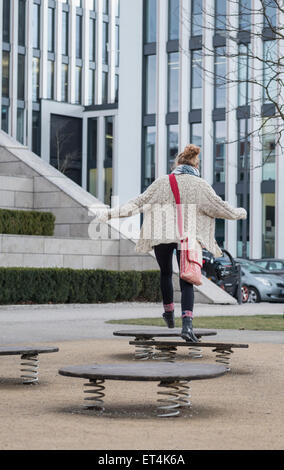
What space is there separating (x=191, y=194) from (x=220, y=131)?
46056 millimetres

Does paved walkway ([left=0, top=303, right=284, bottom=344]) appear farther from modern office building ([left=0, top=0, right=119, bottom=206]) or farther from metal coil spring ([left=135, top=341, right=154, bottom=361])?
modern office building ([left=0, top=0, right=119, bottom=206])

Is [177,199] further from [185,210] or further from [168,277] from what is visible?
[168,277]

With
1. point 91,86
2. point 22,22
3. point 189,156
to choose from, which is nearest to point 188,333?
point 189,156

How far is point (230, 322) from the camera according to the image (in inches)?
663

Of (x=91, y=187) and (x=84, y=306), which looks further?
(x=91, y=187)

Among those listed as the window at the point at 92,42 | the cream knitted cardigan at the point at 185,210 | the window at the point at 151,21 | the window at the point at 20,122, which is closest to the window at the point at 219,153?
the window at the point at 151,21

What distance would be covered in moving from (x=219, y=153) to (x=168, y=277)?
45.6 metres

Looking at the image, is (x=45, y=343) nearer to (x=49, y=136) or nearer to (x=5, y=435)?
(x=5, y=435)

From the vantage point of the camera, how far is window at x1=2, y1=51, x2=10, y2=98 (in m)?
75.1

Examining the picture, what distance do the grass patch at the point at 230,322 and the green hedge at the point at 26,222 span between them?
8352 mm

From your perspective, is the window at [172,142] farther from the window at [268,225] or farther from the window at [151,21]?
the window at [268,225]

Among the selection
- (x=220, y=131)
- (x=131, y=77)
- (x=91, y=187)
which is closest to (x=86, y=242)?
(x=220, y=131)

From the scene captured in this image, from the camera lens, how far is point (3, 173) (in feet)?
95.7

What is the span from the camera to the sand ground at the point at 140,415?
5.52m
